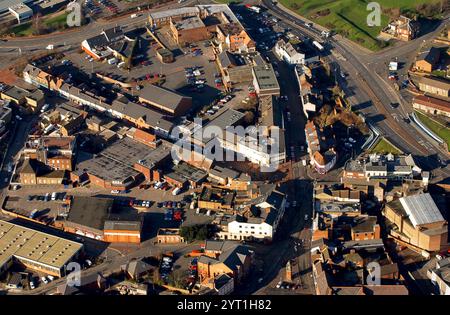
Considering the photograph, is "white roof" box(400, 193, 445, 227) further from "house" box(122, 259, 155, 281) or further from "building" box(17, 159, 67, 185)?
"building" box(17, 159, 67, 185)

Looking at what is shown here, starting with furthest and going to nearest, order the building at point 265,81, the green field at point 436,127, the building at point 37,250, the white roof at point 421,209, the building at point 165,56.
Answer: the building at point 165,56 < the building at point 265,81 < the green field at point 436,127 < the white roof at point 421,209 < the building at point 37,250

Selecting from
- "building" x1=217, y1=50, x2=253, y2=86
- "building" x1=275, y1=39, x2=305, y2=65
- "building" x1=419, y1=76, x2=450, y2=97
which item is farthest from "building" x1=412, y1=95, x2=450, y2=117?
"building" x1=217, y1=50, x2=253, y2=86

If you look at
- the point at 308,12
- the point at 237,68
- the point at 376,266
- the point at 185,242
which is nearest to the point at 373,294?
the point at 376,266

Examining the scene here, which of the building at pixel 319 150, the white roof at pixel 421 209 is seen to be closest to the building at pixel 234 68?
the building at pixel 319 150

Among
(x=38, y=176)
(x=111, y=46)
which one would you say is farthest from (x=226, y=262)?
(x=111, y=46)

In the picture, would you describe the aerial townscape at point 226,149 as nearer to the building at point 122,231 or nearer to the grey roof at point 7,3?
the building at point 122,231

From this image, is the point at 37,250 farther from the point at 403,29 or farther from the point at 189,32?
the point at 403,29
